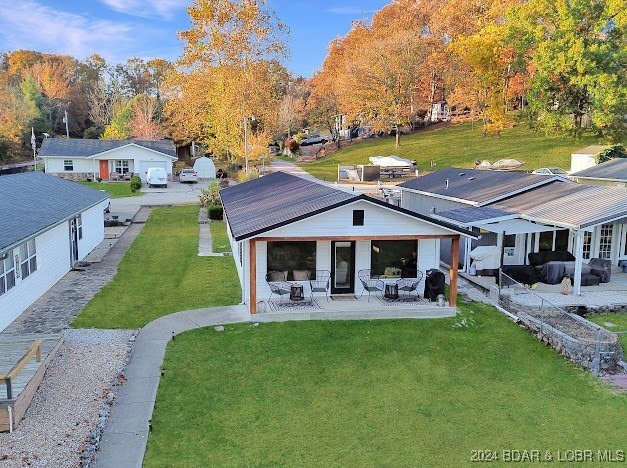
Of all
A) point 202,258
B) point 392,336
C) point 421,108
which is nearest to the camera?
point 392,336

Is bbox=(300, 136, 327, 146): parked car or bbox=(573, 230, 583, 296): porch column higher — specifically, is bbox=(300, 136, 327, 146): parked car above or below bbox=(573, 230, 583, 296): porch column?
above

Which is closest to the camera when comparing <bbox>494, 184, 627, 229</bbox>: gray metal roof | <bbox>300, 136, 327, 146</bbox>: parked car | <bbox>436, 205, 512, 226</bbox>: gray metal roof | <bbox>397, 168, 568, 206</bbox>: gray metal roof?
<bbox>494, 184, 627, 229</bbox>: gray metal roof

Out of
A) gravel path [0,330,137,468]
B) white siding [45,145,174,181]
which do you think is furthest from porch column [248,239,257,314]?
white siding [45,145,174,181]

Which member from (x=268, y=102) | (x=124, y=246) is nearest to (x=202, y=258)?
(x=124, y=246)

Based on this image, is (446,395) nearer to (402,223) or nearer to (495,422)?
(495,422)

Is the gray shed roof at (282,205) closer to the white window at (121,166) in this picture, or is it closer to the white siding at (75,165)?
the white window at (121,166)

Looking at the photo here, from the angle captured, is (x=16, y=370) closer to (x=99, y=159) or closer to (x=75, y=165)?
(x=99, y=159)

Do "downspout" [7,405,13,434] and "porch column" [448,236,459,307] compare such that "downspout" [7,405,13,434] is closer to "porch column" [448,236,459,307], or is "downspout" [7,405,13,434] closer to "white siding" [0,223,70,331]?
"white siding" [0,223,70,331]
